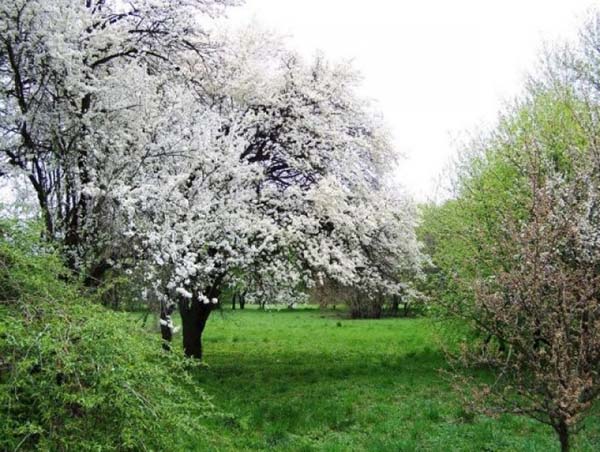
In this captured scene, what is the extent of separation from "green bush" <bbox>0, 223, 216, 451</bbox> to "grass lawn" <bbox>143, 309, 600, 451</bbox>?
38.8 inches

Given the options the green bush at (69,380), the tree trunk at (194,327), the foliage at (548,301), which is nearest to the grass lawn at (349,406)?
the tree trunk at (194,327)

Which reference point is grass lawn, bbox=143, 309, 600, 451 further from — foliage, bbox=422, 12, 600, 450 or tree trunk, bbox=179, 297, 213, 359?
foliage, bbox=422, 12, 600, 450

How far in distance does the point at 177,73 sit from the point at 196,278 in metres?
3.57

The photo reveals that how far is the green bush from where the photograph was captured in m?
3.39

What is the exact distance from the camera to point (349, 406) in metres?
9.49

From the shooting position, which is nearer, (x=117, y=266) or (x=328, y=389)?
(x=117, y=266)

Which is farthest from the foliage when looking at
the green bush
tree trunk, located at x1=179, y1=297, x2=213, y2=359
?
tree trunk, located at x1=179, y1=297, x2=213, y2=359

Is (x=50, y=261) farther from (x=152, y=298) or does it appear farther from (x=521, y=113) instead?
(x=521, y=113)

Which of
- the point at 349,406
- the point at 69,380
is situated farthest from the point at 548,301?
the point at 349,406

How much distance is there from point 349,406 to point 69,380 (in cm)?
663

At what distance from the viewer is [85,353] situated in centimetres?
367

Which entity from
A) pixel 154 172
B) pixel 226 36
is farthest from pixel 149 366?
pixel 226 36

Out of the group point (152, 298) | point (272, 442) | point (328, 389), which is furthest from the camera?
point (328, 389)

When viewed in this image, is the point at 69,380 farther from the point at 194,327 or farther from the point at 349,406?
the point at 194,327
